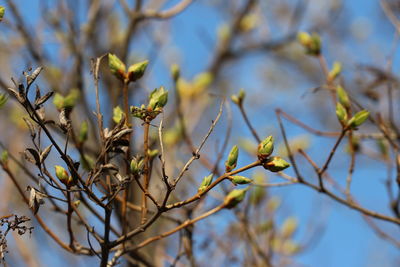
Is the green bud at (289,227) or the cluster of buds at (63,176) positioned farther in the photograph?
the green bud at (289,227)

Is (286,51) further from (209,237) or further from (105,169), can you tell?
(105,169)

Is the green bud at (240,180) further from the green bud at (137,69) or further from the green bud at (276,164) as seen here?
the green bud at (137,69)

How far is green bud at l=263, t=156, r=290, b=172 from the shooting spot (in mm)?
885

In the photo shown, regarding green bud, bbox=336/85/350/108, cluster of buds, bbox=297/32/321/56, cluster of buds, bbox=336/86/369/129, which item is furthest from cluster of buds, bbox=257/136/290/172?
cluster of buds, bbox=297/32/321/56

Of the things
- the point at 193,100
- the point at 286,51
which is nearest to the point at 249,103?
the point at 286,51

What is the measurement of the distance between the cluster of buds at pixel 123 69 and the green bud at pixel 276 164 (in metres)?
0.35

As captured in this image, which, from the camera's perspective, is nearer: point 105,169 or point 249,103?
point 105,169

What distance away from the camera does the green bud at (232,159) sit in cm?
92

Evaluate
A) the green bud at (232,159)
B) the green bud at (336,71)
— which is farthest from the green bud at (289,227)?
the green bud at (232,159)

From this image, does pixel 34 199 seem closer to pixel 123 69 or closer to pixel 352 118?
pixel 123 69

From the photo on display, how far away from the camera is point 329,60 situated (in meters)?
3.81

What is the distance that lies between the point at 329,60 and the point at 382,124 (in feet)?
8.21

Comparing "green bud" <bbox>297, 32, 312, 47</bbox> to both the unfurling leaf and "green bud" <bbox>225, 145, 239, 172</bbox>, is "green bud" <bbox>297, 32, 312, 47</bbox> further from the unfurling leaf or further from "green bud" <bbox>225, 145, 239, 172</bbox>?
the unfurling leaf

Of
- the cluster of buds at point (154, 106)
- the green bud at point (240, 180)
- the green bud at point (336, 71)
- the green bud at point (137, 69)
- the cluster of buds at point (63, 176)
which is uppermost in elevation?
the green bud at point (336, 71)
